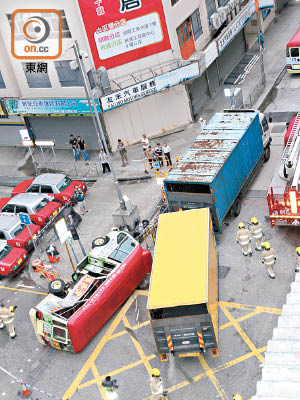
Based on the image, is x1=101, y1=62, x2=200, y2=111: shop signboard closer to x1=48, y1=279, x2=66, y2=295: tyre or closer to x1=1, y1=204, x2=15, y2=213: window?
x1=1, y1=204, x2=15, y2=213: window

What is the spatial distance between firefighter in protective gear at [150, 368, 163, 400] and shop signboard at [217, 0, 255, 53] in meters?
22.0

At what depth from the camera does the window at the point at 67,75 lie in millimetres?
31469

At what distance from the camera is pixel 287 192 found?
2239 cm

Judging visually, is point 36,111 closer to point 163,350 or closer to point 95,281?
point 95,281

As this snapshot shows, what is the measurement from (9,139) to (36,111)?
12.8 ft

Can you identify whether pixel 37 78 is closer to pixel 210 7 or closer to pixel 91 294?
pixel 210 7

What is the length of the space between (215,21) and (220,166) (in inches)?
558

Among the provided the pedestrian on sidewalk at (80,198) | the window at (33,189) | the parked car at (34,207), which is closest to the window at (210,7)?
the pedestrian on sidewalk at (80,198)

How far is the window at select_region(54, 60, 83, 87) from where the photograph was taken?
103 feet

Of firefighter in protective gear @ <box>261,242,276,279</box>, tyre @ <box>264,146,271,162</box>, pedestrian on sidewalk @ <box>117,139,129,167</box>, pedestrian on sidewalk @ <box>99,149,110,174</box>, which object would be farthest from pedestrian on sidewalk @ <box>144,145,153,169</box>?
firefighter in protective gear @ <box>261,242,276,279</box>

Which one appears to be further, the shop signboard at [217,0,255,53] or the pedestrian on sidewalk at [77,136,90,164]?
the shop signboard at [217,0,255,53]

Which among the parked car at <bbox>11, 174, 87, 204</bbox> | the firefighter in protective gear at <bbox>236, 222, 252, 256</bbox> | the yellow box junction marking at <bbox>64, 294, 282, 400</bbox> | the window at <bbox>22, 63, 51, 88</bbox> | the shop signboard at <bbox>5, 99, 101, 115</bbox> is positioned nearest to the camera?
the yellow box junction marking at <bbox>64, 294, 282, 400</bbox>

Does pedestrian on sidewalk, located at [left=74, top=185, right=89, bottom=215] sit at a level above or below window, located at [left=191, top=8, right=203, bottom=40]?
below

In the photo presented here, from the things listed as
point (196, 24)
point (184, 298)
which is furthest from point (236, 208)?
point (196, 24)
